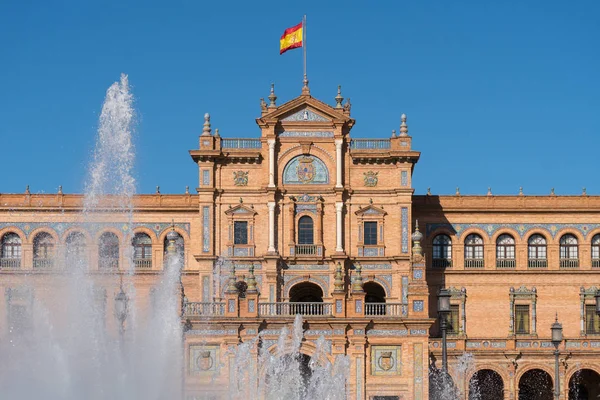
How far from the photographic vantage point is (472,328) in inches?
2594

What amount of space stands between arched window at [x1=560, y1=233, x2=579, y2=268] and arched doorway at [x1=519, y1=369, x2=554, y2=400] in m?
6.98

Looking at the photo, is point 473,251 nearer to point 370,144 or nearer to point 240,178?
point 370,144

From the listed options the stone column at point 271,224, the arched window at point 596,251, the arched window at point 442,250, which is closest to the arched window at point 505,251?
the arched window at point 442,250

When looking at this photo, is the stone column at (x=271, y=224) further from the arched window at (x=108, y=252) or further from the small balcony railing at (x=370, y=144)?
the arched window at (x=108, y=252)

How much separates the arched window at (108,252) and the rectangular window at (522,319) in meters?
24.6

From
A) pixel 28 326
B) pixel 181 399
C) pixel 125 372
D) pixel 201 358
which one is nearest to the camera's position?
pixel 125 372

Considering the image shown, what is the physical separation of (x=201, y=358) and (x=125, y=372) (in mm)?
7514

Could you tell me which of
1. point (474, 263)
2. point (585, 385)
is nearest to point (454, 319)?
point (474, 263)

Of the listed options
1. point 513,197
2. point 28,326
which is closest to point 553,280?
point 513,197

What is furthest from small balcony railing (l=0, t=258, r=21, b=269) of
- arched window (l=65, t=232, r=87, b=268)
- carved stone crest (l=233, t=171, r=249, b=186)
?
carved stone crest (l=233, t=171, r=249, b=186)

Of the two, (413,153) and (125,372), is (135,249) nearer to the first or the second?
(413,153)

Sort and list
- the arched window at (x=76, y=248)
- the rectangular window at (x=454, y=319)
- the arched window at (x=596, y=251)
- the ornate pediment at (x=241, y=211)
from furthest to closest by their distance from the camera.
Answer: the arched window at (x=596, y=251) → the arched window at (x=76, y=248) → the rectangular window at (x=454, y=319) → the ornate pediment at (x=241, y=211)

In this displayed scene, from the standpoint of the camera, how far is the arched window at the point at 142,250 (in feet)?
222

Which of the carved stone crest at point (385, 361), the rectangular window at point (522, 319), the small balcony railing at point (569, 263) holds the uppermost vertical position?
the small balcony railing at point (569, 263)
